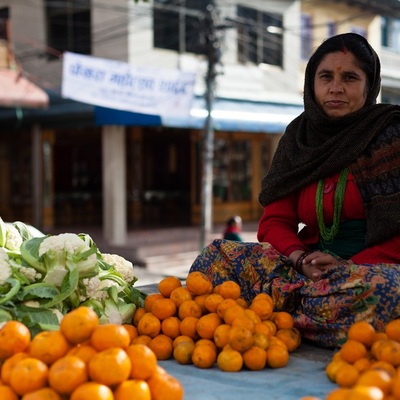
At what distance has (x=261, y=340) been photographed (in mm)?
2590

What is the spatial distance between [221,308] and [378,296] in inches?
25.4

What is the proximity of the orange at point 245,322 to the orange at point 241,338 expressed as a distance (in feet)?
0.06

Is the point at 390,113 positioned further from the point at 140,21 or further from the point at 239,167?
the point at 239,167

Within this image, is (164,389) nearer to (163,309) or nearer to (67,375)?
(67,375)

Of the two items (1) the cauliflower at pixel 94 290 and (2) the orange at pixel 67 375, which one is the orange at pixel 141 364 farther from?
(1) the cauliflower at pixel 94 290

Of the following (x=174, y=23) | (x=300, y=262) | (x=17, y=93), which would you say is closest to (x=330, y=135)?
(x=300, y=262)

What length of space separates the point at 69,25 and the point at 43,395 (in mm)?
13781

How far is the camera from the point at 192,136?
53.2ft

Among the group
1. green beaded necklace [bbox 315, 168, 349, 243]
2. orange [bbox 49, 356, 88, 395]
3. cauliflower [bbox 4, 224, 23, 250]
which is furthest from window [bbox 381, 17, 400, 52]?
orange [bbox 49, 356, 88, 395]

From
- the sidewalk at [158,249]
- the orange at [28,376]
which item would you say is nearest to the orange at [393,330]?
the orange at [28,376]

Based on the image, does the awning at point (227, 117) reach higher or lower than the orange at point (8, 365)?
higher

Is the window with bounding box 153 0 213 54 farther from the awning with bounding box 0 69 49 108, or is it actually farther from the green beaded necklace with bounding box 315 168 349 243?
the green beaded necklace with bounding box 315 168 349 243

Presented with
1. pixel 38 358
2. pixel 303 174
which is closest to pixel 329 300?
pixel 303 174

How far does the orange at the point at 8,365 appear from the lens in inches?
82.3
